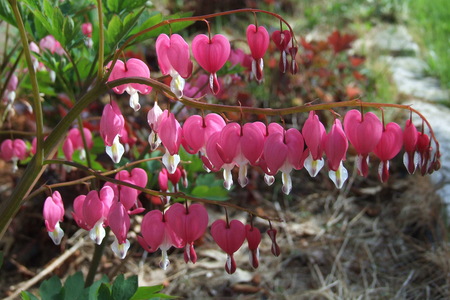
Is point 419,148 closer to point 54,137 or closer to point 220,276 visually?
point 54,137

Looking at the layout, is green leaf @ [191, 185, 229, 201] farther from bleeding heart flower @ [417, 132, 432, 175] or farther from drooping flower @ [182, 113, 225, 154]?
Answer: bleeding heart flower @ [417, 132, 432, 175]

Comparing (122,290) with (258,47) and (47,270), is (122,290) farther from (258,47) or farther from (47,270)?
(47,270)

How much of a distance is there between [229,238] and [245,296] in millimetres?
1241

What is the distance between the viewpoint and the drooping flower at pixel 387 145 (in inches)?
49.6

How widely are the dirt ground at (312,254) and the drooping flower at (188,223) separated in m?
1.20

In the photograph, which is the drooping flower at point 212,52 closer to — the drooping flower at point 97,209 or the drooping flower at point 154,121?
the drooping flower at point 154,121

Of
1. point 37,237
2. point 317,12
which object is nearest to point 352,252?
point 37,237

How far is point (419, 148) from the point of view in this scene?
1244mm

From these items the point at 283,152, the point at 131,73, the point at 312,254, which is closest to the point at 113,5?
the point at 131,73

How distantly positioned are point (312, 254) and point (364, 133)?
1.58 m

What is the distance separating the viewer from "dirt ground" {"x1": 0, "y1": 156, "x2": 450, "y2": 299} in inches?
98.9

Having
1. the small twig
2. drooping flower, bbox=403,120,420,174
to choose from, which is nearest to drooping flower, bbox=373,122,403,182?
drooping flower, bbox=403,120,420,174

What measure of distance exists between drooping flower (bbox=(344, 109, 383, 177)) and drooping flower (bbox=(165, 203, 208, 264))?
0.37 m

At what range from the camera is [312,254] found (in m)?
2.73
